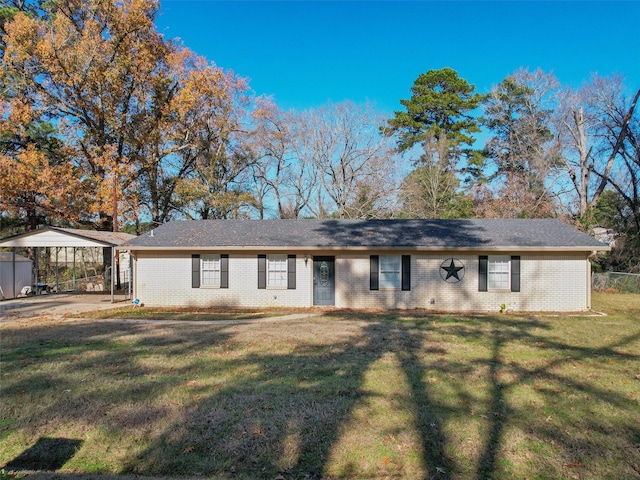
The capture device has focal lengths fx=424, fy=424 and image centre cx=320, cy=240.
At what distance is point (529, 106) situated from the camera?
3170cm

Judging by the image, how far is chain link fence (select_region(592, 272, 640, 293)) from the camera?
20.5 meters

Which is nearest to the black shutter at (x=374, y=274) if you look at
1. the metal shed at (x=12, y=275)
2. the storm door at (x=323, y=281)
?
the storm door at (x=323, y=281)

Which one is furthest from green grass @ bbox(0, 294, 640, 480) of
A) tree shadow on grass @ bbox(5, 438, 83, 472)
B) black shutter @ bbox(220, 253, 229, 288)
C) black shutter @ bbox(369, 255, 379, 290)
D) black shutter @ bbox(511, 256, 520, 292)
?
black shutter @ bbox(220, 253, 229, 288)

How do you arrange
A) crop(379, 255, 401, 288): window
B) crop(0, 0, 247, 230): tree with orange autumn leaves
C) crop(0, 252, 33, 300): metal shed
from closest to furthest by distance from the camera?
crop(379, 255, 401, 288): window < crop(0, 252, 33, 300): metal shed < crop(0, 0, 247, 230): tree with orange autumn leaves

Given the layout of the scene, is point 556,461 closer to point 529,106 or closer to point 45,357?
point 45,357

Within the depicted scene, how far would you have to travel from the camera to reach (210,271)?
1625 cm

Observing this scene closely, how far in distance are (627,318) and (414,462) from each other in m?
12.5

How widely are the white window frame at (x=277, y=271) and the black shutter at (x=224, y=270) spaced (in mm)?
1562

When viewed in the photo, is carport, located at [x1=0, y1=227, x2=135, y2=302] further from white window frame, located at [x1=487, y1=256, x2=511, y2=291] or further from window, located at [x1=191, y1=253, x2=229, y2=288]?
white window frame, located at [x1=487, y1=256, x2=511, y2=291]

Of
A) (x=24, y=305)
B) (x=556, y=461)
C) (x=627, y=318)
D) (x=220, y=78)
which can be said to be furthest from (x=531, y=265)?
(x=220, y=78)

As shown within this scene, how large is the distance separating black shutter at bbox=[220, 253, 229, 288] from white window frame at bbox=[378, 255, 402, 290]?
5732 millimetres

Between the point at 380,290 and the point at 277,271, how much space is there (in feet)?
12.9

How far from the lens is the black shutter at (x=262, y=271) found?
1598 cm

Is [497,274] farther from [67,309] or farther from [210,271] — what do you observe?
[67,309]
